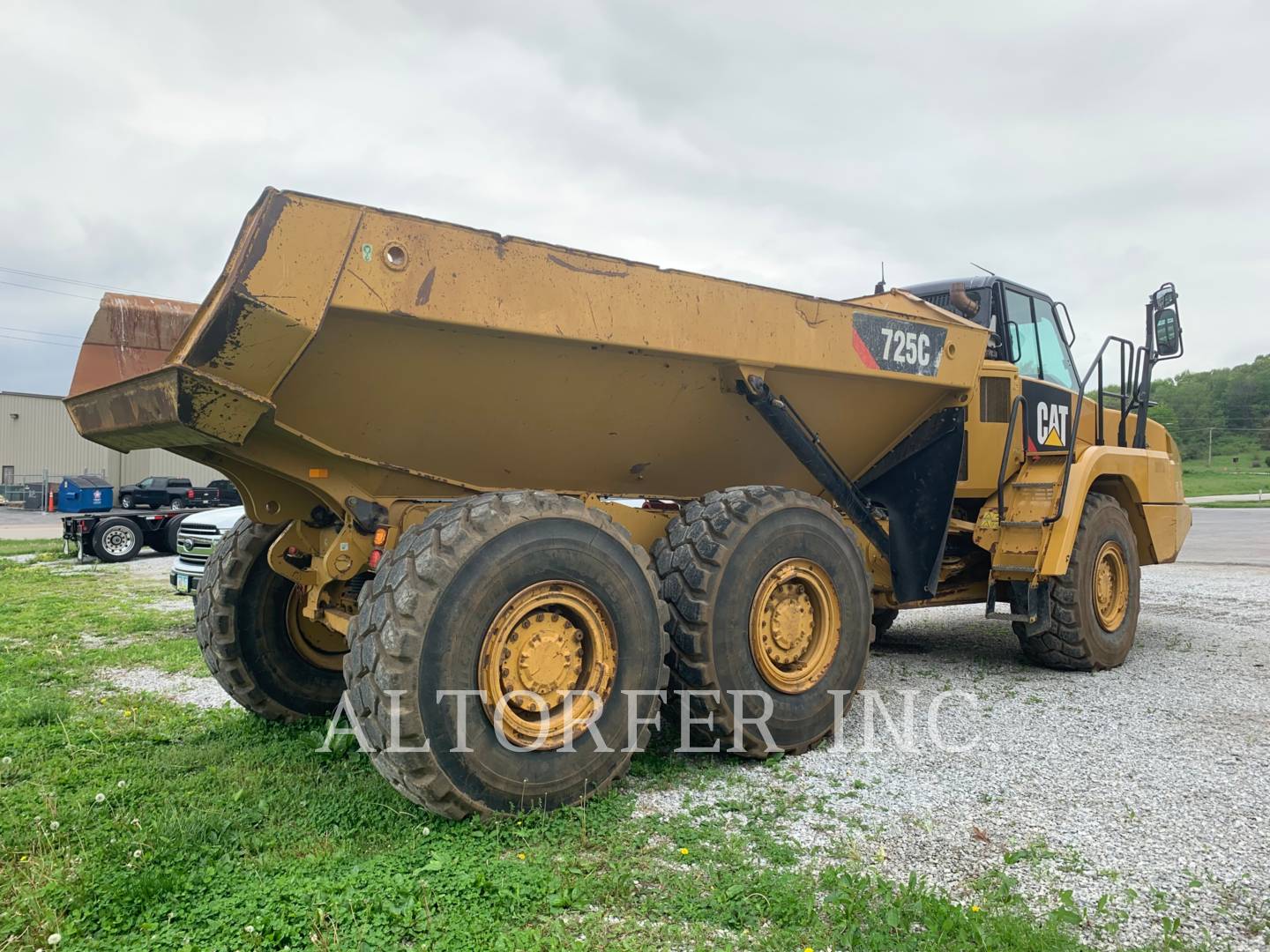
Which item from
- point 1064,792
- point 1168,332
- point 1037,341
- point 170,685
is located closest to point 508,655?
point 1064,792

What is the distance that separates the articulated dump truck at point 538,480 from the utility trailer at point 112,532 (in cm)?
1401

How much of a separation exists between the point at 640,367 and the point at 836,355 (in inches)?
43.8

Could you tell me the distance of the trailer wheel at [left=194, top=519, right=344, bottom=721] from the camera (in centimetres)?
450

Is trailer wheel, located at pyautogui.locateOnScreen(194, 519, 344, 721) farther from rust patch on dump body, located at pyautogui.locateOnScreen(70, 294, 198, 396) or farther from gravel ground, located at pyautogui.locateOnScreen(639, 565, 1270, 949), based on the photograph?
gravel ground, located at pyautogui.locateOnScreen(639, 565, 1270, 949)

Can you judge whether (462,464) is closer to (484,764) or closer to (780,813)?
(484,764)

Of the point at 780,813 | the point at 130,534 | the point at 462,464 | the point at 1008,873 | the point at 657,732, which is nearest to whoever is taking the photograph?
the point at 1008,873

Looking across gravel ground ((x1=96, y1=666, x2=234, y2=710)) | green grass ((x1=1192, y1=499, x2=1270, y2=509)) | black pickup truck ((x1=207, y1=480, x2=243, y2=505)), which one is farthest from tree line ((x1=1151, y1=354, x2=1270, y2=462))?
gravel ground ((x1=96, y1=666, x2=234, y2=710))

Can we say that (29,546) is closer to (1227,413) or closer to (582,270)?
(582,270)

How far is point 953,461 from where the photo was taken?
17.4ft

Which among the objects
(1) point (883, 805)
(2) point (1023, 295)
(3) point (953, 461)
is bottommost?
(1) point (883, 805)

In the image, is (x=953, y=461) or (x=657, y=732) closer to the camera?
(x=657, y=732)

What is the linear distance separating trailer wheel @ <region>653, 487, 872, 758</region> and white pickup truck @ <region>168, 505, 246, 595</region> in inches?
278

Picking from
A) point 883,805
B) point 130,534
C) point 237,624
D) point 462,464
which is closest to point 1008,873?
point 883,805

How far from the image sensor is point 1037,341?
21.0 ft
